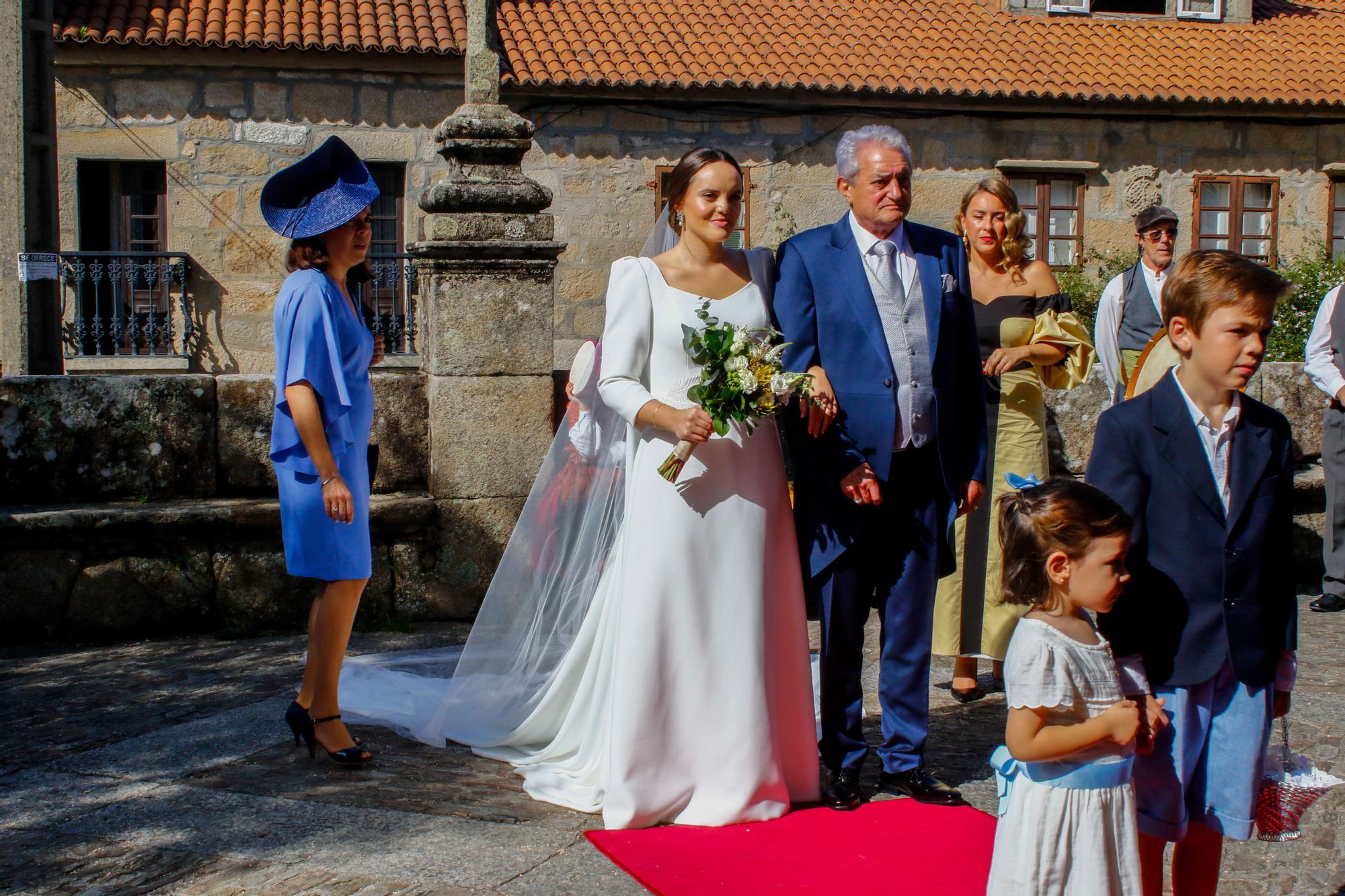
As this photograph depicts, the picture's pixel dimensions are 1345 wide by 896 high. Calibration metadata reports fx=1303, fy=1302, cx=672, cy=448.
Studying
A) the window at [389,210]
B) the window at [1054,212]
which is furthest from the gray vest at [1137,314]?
the window at [389,210]

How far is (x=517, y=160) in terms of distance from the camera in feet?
20.9

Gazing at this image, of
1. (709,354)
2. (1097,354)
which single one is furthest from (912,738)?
(1097,354)

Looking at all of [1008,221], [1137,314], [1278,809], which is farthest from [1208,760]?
[1137,314]

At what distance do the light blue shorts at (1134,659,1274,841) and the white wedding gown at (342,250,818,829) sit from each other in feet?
4.46

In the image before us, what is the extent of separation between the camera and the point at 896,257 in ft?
A: 13.3

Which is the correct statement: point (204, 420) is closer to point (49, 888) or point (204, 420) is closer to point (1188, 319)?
point (49, 888)

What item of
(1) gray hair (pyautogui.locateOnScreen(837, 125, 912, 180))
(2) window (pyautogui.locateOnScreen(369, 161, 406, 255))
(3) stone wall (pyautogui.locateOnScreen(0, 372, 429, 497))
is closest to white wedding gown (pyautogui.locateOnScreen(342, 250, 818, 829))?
(1) gray hair (pyautogui.locateOnScreen(837, 125, 912, 180))

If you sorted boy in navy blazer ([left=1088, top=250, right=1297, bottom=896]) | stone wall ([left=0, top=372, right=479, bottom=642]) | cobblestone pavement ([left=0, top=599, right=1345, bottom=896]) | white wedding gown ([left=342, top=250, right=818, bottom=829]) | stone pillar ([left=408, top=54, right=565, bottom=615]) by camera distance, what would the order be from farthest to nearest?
stone pillar ([left=408, top=54, right=565, bottom=615]), stone wall ([left=0, top=372, right=479, bottom=642]), white wedding gown ([left=342, top=250, right=818, bottom=829]), cobblestone pavement ([left=0, top=599, right=1345, bottom=896]), boy in navy blazer ([left=1088, top=250, right=1297, bottom=896])

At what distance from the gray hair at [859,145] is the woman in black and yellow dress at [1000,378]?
1.30 metres

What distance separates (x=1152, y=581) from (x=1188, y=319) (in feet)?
1.85

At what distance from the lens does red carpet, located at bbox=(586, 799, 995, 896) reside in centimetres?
334

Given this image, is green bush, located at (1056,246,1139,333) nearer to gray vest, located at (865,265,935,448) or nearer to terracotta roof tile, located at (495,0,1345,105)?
terracotta roof tile, located at (495,0,1345,105)

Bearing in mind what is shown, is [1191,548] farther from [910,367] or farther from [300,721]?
[300,721]

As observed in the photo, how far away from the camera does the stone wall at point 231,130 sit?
15.1 metres
